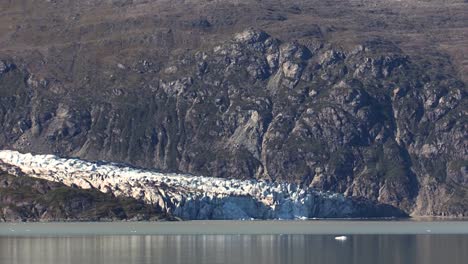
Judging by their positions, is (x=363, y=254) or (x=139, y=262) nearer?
(x=139, y=262)

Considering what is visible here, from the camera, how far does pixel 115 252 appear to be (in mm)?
196625

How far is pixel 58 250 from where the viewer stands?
200 m

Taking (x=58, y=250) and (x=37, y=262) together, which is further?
(x=58, y=250)

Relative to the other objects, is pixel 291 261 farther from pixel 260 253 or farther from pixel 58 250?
pixel 58 250

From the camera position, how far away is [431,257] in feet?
614

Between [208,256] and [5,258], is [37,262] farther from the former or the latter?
[208,256]

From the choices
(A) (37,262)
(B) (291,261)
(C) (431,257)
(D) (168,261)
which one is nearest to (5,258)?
(A) (37,262)

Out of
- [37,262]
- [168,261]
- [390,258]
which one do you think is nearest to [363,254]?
[390,258]

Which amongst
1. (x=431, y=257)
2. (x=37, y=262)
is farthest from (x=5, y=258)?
(x=431, y=257)

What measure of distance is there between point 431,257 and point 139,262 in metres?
32.8

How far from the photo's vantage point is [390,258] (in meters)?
185

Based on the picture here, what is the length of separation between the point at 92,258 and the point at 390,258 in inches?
1268

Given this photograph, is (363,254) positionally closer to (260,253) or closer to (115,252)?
(260,253)

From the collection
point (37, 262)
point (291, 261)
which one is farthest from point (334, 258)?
point (37, 262)
